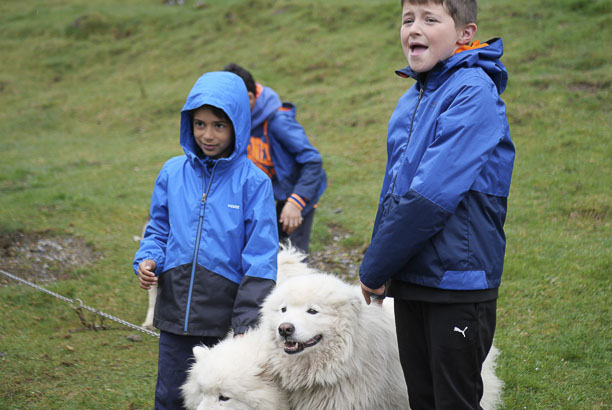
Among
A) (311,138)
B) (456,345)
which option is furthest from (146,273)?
(311,138)

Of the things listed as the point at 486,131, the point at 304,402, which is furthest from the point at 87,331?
the point at 486,131

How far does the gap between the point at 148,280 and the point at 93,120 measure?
17.2m

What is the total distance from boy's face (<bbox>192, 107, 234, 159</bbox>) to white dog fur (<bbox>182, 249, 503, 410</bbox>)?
95cm

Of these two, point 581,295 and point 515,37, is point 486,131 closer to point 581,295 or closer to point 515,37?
point 581,295

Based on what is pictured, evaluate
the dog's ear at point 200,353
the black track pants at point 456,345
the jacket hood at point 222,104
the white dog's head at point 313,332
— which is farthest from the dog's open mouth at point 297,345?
the jacket hood at point 222,104

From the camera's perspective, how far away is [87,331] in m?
5.45

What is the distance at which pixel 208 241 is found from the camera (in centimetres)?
300

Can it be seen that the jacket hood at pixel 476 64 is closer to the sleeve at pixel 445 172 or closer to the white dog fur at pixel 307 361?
the sleeve at pixel 445 172

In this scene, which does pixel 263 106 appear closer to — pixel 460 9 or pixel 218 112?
pixel 218 112

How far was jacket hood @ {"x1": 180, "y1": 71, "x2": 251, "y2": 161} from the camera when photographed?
123 inches

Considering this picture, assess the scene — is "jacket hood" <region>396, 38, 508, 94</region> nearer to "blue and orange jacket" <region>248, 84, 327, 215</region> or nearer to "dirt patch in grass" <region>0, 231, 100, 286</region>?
"blue and orange jacket" <region>248, 84, 327, 215</region>

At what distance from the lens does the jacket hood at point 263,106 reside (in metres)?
4.68

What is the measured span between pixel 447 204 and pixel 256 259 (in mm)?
1209

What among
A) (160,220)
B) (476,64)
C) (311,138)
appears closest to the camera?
(476,64)
